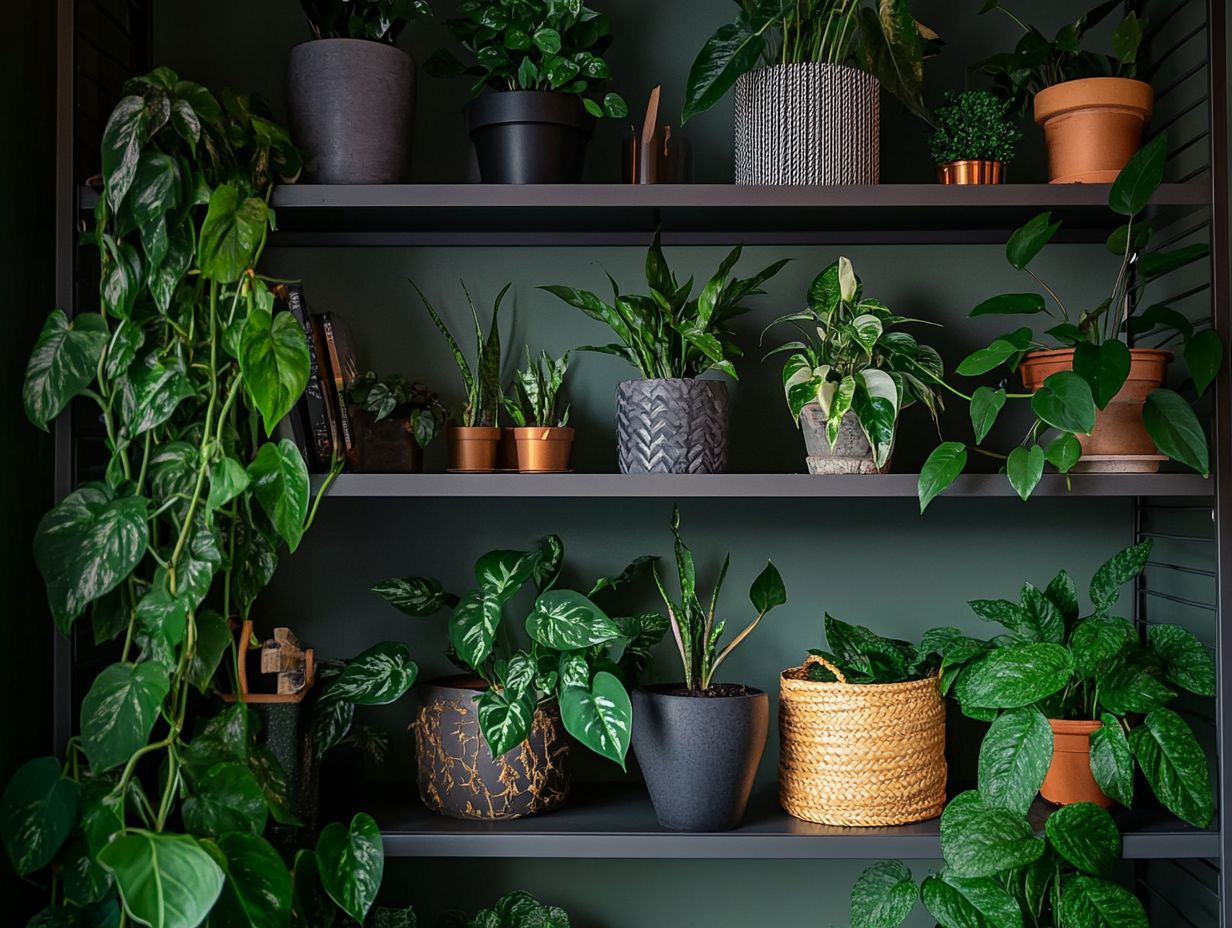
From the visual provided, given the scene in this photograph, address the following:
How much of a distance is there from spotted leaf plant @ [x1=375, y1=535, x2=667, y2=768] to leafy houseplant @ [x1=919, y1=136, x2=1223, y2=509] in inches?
19.0

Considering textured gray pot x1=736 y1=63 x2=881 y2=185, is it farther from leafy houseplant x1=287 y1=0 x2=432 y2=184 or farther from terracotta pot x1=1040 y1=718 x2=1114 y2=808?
terracotta pot x1=1040 y1=718 x2=1114 y2=808

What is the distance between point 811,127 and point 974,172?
0.87ft

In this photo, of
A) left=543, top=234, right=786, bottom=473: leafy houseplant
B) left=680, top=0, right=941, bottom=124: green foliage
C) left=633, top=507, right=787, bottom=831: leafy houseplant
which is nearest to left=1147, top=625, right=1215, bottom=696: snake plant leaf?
left=633, top=507, right=787, bottom=831: leafy houseplant

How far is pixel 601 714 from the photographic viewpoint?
4.59ft

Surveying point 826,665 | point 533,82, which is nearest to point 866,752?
point 826,665

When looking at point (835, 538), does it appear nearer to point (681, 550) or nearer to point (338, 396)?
point (681, 550)

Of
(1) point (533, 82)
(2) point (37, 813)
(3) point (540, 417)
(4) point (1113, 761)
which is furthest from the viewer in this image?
(3) point (540, 417)

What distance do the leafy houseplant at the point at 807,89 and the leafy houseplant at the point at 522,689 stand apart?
0.65 m

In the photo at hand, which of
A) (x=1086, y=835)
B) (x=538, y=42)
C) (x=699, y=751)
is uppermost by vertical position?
(x=538, y=42)

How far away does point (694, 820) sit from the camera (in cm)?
149

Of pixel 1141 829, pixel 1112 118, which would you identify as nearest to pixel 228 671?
pixel 1141 829

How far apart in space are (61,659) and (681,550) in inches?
34.6

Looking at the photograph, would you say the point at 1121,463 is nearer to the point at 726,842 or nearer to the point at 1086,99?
the point at 1086,99

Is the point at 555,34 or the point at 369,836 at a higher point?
the point at 555,34
